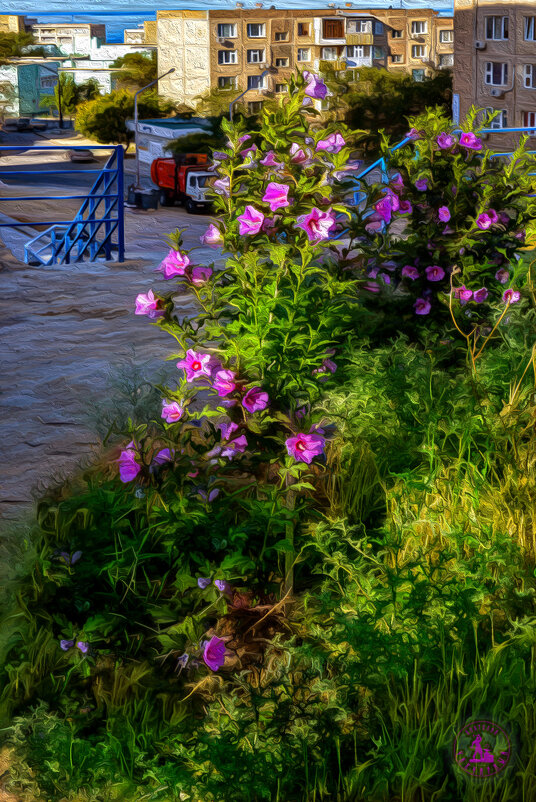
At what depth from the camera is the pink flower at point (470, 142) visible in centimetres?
441

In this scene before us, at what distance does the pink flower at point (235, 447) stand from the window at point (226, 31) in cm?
7424

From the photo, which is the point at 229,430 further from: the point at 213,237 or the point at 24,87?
the point at 24,87

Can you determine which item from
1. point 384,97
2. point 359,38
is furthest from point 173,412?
point 359,38

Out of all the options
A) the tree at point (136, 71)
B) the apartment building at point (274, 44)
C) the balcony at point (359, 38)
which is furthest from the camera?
the tree at point (136, 71)

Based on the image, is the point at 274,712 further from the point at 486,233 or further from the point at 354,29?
the point at 354,29

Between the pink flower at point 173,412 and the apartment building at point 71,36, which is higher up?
the apartment building at point 71,36

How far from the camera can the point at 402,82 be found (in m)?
60.0

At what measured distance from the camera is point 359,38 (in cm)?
7750

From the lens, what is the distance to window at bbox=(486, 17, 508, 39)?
46188 mm

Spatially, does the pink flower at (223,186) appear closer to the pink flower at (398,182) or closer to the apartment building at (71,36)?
the pink flower at (398,182)

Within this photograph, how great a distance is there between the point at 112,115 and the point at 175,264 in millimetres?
69999

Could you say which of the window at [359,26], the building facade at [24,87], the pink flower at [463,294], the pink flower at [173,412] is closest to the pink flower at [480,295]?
the pink flower at [463,294]

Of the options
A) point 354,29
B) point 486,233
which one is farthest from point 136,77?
point 486,233

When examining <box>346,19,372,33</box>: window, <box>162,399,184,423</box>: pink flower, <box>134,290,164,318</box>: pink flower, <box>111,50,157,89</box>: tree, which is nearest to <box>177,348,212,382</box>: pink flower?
<box>162,399,184,423</box>: pink flower
